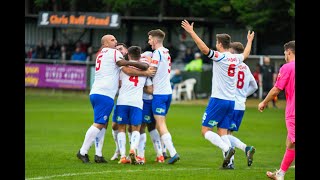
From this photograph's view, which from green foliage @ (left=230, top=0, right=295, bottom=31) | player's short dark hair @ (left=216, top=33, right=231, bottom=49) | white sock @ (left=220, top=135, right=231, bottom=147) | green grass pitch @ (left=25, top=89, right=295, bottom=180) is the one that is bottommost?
green grass pitch @ (left=25, top=89, right=295, bottom=180)

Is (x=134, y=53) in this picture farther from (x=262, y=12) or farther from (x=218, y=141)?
(x=262, y=12)

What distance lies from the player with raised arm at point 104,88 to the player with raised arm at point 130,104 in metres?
0.18

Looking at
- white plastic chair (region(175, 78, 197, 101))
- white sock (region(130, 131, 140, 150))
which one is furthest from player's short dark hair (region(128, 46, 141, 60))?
white plastic chair (region(175, 78, 197, 101))

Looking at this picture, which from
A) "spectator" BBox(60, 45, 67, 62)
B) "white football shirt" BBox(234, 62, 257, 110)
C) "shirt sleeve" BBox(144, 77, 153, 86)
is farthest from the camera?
"spectator" BBox(60, 45, 67, 62)

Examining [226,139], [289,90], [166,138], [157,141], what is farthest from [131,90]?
[289,90]

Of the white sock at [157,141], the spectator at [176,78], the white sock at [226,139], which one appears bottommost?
the white sock at [157,141]

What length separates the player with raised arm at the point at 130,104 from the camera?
51.1ft

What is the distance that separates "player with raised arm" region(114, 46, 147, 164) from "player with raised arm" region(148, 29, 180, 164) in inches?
10.6

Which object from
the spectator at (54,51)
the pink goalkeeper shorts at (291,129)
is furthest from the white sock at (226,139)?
the spectator at (54,51)

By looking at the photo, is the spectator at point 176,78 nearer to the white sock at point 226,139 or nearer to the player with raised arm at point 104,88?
the player with raised arm at point 104,88

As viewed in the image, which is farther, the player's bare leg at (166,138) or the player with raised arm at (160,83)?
the player with raised arm at (160,83)

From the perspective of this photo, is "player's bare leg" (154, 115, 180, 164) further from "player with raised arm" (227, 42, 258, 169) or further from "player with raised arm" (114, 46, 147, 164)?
"player with raised arm" (227, 42, 258, 169)

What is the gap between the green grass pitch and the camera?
13.6 metres
